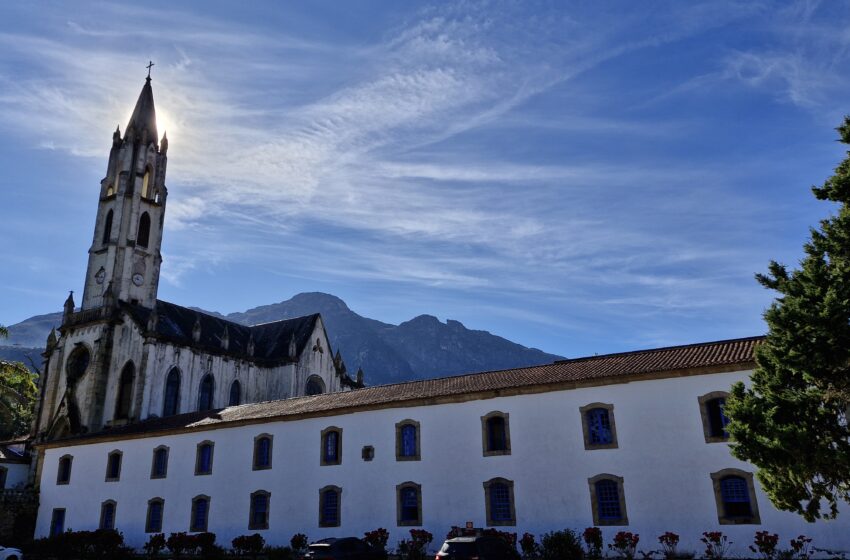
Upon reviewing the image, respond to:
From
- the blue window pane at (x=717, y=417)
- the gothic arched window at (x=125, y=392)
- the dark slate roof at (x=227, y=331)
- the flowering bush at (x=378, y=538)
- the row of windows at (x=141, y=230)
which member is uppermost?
the row of windows at (x=141, y=230)

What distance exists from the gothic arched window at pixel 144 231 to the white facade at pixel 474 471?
77.5ft

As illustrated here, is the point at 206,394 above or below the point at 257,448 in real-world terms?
above

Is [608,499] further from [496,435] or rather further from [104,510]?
[104,510]

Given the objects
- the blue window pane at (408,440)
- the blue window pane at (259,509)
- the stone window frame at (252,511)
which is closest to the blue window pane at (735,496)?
the blue window pane at (408,440)

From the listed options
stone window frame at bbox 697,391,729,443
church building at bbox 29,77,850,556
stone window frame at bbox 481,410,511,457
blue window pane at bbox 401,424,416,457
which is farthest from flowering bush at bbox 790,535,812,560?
blue window pane at bbox 401,424,416,457

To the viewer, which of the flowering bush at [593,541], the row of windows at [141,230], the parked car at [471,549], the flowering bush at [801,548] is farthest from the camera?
the row of windows at [141,230]

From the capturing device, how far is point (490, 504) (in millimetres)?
26625

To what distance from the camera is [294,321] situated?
64.4m

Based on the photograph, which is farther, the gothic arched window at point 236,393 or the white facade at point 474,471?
the gothic arched window at point 236,393

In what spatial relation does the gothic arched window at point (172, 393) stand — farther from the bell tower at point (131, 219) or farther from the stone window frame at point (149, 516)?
the stone window frame at point (149, 516)

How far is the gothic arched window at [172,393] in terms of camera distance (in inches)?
1936

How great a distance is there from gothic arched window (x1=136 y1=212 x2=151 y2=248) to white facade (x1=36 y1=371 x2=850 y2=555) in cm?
2362

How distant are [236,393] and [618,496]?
1547 inches

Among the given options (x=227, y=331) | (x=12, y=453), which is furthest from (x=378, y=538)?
(x=12, y=453)
